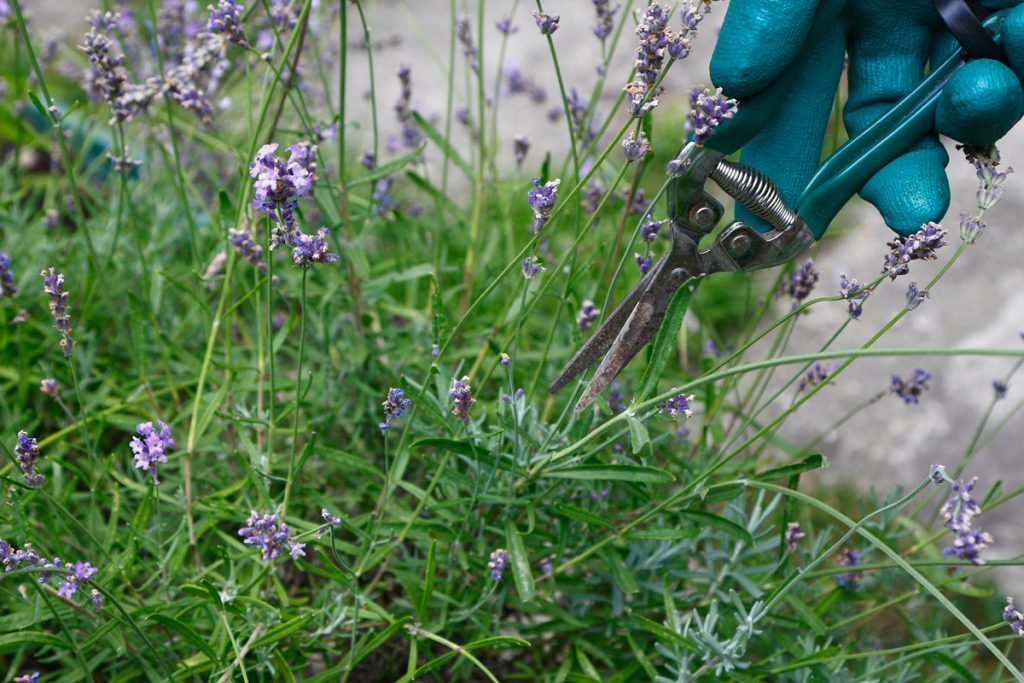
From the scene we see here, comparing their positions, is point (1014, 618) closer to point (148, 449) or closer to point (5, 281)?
point (148, 449)

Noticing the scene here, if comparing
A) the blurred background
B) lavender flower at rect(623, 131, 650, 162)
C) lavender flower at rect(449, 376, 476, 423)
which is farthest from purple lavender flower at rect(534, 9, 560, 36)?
the blurred background

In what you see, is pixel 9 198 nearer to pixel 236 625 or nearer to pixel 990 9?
pixel 236 625

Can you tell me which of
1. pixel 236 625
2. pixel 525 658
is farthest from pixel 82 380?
pixel 525 658

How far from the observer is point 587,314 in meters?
1.30

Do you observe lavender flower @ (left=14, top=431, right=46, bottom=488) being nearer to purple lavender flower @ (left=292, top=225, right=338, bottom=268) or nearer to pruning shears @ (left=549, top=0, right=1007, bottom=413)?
purple lavender flower @ (left=292, top=225, right=338, bottom=268)

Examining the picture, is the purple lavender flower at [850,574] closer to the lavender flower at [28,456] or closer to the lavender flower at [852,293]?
the lavender flower at [852,293]

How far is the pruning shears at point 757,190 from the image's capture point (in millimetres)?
961

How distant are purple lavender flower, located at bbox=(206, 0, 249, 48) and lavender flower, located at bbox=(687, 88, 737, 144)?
543mm

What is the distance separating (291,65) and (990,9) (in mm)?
803

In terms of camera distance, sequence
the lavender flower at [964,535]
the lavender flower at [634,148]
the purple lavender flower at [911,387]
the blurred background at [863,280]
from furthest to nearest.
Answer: the blurred background at [863,280] < the purple lavender flower at [911,387] < the lavender flower at [964,535] < the lavender flower at [634,148]

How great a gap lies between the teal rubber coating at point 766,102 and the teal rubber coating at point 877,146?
79mm

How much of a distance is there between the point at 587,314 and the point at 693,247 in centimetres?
29

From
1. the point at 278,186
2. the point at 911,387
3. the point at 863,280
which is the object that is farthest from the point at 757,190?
the point at 863,280

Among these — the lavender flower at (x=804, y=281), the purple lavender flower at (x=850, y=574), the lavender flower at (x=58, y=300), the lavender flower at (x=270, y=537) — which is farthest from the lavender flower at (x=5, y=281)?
the purple lavender flower at (x=850, y=574)
